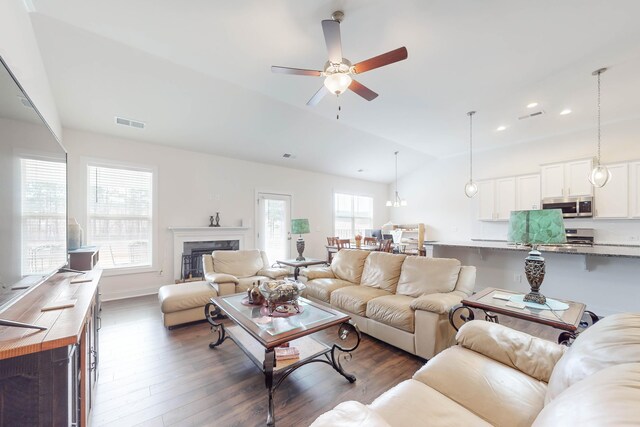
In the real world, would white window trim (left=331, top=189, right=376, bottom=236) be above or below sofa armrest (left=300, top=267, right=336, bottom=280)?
above

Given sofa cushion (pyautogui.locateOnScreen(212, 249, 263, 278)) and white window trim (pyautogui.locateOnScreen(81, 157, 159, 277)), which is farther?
white window trim (pyautogui.locateOnScreen(81, 157, 159, 277))

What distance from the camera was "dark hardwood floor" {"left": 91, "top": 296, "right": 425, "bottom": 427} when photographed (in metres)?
1.74

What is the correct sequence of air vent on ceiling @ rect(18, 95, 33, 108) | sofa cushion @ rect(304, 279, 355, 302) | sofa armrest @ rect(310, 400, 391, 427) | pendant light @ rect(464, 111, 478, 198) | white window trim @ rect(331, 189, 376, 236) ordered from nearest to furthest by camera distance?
sofa armrest @ rect(310, 400, 391, 427) < air vent on ceiling @ rect(18, 95, 33, 108) < sofa cushion @ rect(304, 279, 355, 302) < pendant light @ rect(464, 111, 478, 198) < white window trim @ rect(331, 189, 376, 236)

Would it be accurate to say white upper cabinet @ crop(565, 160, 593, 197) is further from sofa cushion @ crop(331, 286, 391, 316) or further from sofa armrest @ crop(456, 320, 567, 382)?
sofa armrest @ crop(456, 320, 567, 382)

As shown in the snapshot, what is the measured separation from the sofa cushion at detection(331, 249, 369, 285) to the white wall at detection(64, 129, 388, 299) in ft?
8.82

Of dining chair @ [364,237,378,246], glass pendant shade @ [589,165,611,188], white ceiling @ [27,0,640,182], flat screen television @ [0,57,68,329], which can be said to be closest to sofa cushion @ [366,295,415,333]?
flat screen television @ [0,57,68,329]

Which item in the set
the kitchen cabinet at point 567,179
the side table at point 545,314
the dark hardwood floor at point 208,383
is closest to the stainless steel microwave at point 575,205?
the kitchen cabinet at point 567,179

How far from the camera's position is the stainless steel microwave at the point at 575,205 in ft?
15.7

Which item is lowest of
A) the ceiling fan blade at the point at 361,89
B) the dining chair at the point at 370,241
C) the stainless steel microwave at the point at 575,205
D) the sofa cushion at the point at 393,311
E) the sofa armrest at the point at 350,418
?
the sofa cushion at the point at 393,311

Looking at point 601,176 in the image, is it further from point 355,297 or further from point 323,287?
point 323,287

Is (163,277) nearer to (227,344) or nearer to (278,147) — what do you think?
(227,344)

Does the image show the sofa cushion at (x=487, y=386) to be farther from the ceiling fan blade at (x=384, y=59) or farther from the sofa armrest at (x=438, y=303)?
the ceiling fan blade at (x=384, y=59)

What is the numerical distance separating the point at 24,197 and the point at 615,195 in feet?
24.9

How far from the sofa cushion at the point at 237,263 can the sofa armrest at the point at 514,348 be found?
320cm
